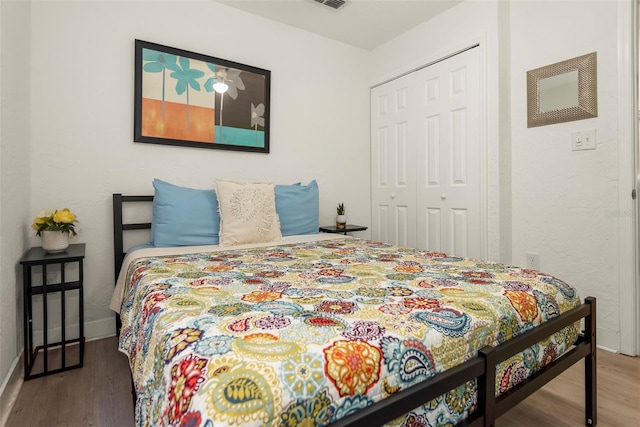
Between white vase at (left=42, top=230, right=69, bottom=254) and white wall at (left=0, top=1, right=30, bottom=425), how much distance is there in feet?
0.37

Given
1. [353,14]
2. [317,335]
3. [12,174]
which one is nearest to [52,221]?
[12,174]

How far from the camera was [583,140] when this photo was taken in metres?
2.14

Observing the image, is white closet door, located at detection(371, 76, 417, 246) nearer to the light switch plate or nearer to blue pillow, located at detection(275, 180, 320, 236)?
blue pillow, located at detection(275, 180, 320, 236)

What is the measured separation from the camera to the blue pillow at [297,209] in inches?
105

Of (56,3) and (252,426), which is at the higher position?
(56,3)

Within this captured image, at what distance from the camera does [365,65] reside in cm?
360

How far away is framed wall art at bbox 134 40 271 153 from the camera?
94.4 inches

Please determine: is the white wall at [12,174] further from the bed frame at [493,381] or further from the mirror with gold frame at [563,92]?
the mirror with gold frame at [563,92]

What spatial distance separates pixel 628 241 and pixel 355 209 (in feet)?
6.88

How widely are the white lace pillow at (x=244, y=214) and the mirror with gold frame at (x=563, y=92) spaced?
1.93 m

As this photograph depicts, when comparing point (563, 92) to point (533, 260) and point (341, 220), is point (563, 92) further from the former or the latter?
point (341, 220)

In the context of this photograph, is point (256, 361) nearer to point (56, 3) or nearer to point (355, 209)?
point (56, 3)

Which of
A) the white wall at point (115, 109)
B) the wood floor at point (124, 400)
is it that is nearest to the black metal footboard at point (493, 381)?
the wood floor at point (124, 400)

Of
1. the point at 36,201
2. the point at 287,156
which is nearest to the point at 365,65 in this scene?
the point at 287,156
